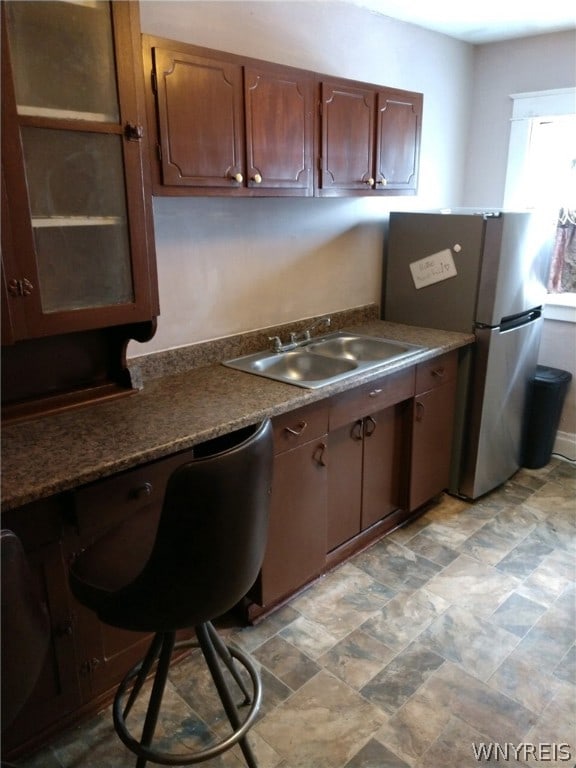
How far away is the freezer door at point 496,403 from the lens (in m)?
2.80

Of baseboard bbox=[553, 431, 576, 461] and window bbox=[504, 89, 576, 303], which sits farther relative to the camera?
baseboard bbox=[553, 431, 576, 461]

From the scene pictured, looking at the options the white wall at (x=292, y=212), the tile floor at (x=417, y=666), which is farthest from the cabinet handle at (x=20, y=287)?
the tile floor at (x=417, y=666)

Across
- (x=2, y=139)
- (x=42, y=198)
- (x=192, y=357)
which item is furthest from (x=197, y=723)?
(x=2, y=139)

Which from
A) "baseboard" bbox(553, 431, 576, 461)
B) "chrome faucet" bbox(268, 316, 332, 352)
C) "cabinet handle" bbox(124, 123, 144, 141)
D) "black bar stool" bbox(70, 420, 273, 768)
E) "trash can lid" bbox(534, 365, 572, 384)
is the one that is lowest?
"baseboard" bbox(553, 431, 576, 461)

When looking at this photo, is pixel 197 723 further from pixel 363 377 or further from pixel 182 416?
pixel 363 377

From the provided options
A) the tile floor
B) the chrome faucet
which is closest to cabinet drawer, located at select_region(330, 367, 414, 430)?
the chrome faucet

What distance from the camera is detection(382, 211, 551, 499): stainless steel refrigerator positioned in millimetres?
2680

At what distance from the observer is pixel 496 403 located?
291 cm

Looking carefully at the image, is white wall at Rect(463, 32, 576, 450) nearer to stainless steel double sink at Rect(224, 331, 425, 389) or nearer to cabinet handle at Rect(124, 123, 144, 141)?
stainless steel double sink at Rect(224, 331, 425, 389)

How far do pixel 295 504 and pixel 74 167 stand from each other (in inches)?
53.6

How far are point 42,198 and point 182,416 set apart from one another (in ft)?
2.43

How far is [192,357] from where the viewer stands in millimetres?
2295

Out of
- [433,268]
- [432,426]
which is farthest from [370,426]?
[433,268]

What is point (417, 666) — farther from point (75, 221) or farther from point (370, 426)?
point (75, 221)
